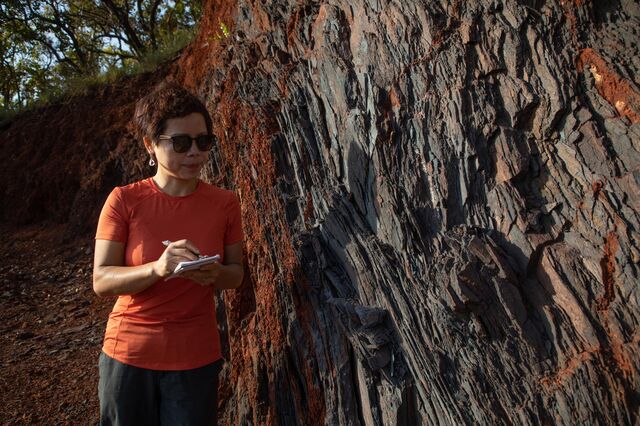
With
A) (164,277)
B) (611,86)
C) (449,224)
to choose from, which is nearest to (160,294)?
(164,277)

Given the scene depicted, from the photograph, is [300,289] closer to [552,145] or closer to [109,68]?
[552,145]

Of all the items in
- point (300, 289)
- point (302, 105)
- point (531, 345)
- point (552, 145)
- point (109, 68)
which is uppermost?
point (109, 68)

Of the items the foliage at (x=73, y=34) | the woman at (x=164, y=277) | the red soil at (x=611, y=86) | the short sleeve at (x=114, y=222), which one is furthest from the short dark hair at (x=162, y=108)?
the foliage at (x=73, y=34)

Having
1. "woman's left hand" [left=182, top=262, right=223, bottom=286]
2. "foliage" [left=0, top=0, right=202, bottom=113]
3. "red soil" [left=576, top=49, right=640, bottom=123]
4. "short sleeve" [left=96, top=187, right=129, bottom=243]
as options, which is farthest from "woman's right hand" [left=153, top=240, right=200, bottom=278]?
"foliage" [left=0, top=0, right=202, bottom=113]

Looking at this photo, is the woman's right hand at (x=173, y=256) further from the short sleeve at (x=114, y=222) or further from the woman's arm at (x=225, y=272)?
the short sleeve at (x=114, y=222)

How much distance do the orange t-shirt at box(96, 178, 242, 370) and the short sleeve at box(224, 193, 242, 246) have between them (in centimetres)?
8

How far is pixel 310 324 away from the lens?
3.46m

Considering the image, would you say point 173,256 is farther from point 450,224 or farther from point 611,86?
point 611,86

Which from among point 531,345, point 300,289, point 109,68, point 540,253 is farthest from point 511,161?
point 109,68

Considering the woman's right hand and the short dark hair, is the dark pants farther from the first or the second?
the short dark hair

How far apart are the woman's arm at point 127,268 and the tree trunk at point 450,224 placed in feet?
3.32

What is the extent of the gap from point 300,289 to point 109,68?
700 centimetres

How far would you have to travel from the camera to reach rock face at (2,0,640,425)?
8.56 feet

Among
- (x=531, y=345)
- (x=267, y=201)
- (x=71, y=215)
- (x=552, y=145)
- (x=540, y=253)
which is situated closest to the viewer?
(x=531, y=345)
